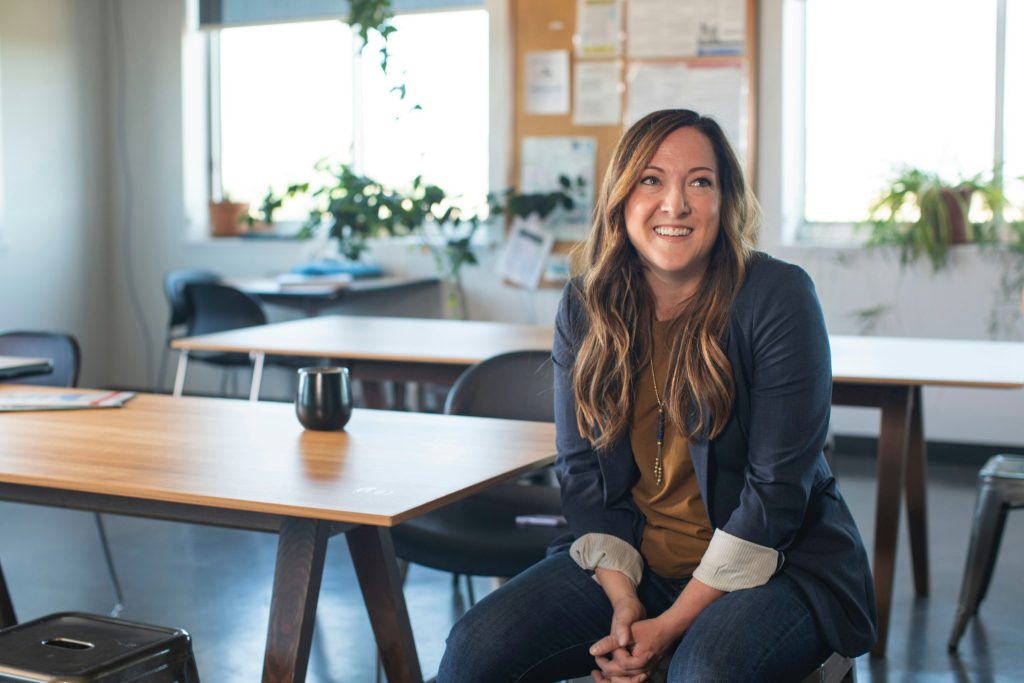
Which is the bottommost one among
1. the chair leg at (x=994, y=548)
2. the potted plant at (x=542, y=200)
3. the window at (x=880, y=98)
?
the chair leg at (x=994, y=548)

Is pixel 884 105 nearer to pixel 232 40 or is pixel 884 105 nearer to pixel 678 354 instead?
pixel 232 40

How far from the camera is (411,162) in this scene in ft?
19.9

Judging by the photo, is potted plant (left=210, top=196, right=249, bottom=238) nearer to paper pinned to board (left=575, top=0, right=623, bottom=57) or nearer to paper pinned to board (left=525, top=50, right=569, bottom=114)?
paper pinned to board (left=525, top=50, right=569, bottom=114)

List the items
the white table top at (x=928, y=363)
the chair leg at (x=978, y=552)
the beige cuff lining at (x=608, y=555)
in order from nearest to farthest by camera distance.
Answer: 1. the beige cuff lining at (x=608, y=555)
2. the white table top at (x=928, y=363)
3. the chair leg at (x=978, y=552)

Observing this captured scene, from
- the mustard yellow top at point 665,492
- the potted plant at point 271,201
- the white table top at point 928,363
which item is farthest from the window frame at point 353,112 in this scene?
the mustard yellow top at point 665,492

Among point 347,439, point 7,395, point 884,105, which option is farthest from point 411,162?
point 347,439

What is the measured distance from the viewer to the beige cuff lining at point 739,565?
1.65m

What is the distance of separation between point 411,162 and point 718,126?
4.36 meters

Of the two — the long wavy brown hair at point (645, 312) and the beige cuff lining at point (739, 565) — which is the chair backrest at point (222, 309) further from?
the beige cuff lining at point (739, 565)

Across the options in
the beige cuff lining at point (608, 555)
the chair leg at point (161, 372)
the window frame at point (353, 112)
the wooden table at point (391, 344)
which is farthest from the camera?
the chair leg at point (161, 372)

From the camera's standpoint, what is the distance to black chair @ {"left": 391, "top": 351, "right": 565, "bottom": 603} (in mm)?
2279

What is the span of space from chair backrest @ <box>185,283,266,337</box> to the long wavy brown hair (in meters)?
3.37

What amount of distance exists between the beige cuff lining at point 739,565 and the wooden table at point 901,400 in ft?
4.11

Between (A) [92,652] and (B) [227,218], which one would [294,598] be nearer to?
(A) [92,652]
